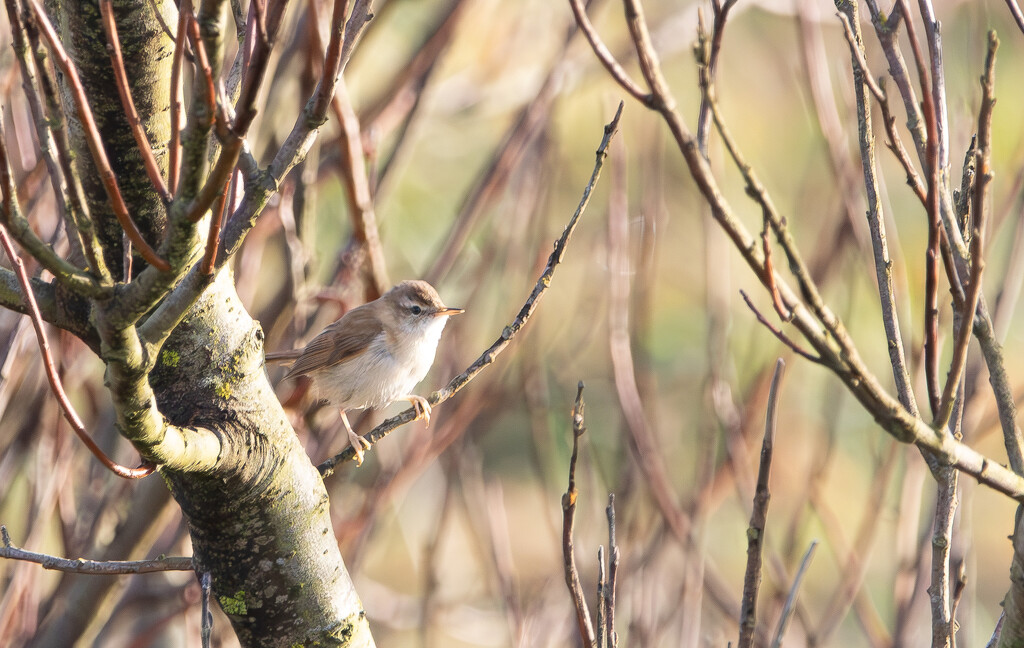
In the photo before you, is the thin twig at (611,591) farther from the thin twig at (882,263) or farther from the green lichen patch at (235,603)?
the green lichen patch at (235,603)

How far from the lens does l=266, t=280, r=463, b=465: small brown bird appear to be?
11.4 feet

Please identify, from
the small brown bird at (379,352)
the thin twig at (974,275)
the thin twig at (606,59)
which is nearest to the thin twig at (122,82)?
the thin twig at (606,59)

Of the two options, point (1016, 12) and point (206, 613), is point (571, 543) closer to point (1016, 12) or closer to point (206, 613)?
point (206, 613)

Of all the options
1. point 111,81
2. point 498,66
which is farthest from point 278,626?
point 498,66

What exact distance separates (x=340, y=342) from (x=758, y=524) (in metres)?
2.66

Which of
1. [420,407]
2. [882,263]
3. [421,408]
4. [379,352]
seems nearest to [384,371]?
[379,352]

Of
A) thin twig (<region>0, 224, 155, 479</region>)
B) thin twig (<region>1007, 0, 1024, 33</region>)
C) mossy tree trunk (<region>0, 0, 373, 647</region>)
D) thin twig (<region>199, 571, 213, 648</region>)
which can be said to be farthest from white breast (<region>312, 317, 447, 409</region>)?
thin twig (<region>1007, 0, 1024, 33</region>)

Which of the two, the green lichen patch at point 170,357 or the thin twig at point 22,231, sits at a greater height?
the thin twig at point 22,231

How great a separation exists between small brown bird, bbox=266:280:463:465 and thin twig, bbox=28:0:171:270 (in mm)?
2345

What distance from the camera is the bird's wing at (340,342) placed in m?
3.60

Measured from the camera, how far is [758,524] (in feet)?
4.12

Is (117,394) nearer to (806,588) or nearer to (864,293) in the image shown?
(806,588)

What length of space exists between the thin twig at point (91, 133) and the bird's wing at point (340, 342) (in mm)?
2553

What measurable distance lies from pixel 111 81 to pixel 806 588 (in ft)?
18.8
